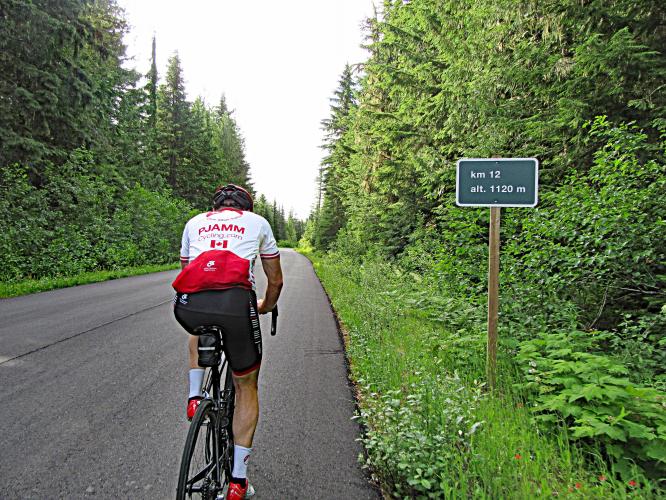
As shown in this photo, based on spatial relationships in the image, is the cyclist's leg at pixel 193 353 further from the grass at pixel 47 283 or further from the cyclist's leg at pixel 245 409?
the grass at pixel 47 283

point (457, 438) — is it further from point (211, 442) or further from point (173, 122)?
point (173, 122)

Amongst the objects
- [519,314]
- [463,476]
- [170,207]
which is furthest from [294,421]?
[170,207]

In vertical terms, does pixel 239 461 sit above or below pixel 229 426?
below

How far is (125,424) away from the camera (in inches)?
146

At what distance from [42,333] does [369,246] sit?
1297 centimetres

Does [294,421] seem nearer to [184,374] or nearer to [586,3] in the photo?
[184,374]

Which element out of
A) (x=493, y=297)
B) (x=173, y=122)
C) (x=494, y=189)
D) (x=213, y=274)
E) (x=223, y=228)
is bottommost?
(x=493, y=297)

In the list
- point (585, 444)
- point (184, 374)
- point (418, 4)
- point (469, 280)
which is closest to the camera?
point (585, 444)

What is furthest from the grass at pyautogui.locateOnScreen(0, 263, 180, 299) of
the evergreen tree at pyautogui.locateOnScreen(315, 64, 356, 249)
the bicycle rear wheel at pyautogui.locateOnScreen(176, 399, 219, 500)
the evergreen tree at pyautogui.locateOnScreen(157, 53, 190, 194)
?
the evergreen tree at pyautogui.locateOnScreen(157, 53, 190, 194)

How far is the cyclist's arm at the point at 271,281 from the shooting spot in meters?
2.77

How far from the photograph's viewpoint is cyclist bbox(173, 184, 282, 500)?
7.68 feet

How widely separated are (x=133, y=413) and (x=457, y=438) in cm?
305

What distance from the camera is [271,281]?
9.21 feet

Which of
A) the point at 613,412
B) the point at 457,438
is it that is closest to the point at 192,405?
the point at 457,438
